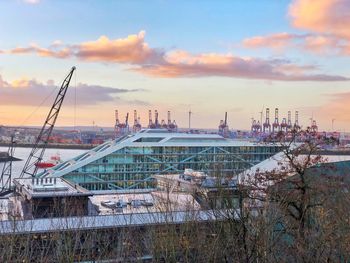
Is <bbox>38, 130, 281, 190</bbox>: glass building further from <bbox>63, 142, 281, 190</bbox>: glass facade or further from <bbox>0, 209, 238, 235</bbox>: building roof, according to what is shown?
<bbox>0, 209, 238, 235</bbox>: building roof

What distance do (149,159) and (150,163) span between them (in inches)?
8.9

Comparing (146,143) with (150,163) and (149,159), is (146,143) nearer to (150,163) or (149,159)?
(149,159)

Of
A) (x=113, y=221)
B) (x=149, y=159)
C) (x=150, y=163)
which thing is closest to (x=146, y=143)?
(x=149, y=159)

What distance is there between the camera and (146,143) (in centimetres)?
2444

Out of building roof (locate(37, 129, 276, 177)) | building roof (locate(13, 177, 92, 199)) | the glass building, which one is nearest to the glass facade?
the glass building

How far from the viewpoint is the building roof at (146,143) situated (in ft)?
75.5

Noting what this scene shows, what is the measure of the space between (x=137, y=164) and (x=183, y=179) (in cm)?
734

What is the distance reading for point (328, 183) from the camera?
23.7ft

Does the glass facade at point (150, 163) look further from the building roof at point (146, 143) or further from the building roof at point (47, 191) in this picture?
the building roof at point (47, 191)

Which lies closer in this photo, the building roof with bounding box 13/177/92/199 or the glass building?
the building roof with bounding box 13/177/92/199

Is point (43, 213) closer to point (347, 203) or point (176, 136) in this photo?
point (347, 203)

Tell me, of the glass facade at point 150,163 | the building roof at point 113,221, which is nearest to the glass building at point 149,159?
the glass facade at point 150,163

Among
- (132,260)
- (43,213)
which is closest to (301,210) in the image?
(132,260)

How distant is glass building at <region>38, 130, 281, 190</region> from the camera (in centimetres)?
2281
